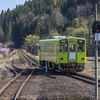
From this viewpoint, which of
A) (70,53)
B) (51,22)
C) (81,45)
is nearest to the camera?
(70,53)

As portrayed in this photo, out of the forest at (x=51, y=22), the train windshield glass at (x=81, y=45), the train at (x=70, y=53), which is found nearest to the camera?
the train at (x=70, y=53)

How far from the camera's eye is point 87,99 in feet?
28.9

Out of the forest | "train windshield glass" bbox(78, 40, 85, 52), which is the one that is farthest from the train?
the forest

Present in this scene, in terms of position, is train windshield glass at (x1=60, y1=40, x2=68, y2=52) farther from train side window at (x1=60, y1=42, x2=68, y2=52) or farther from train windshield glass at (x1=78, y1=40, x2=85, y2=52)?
train windshield glass at (x1=78, y1=40, x2=85, y2=52)

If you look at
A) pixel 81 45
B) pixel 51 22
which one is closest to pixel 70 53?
pixel 81 45

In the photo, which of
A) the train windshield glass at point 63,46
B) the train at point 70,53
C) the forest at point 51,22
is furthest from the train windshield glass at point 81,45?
the forest at point 51,22

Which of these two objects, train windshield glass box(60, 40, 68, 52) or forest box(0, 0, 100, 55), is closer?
train windshield glass box(60, 40, 68, 52)

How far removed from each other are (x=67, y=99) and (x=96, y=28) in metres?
3.28

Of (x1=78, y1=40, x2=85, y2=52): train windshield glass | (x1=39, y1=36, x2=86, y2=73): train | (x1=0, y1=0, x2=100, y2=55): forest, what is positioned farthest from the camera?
(x1=0, y1=0, x2=100, y2=55): forest

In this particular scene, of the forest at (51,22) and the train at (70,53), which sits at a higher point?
the forest at (51,22)

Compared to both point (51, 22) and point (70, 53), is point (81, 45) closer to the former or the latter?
point (70, 53)

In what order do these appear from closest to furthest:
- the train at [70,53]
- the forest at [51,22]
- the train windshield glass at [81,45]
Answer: the train at [70,53] < the train windshield glass at [81,45] < the forest at [51,22]

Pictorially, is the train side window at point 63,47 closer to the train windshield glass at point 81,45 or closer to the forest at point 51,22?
the train windshield glass at point 81,45

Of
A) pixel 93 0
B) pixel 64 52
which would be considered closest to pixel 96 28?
pixel 64 52
